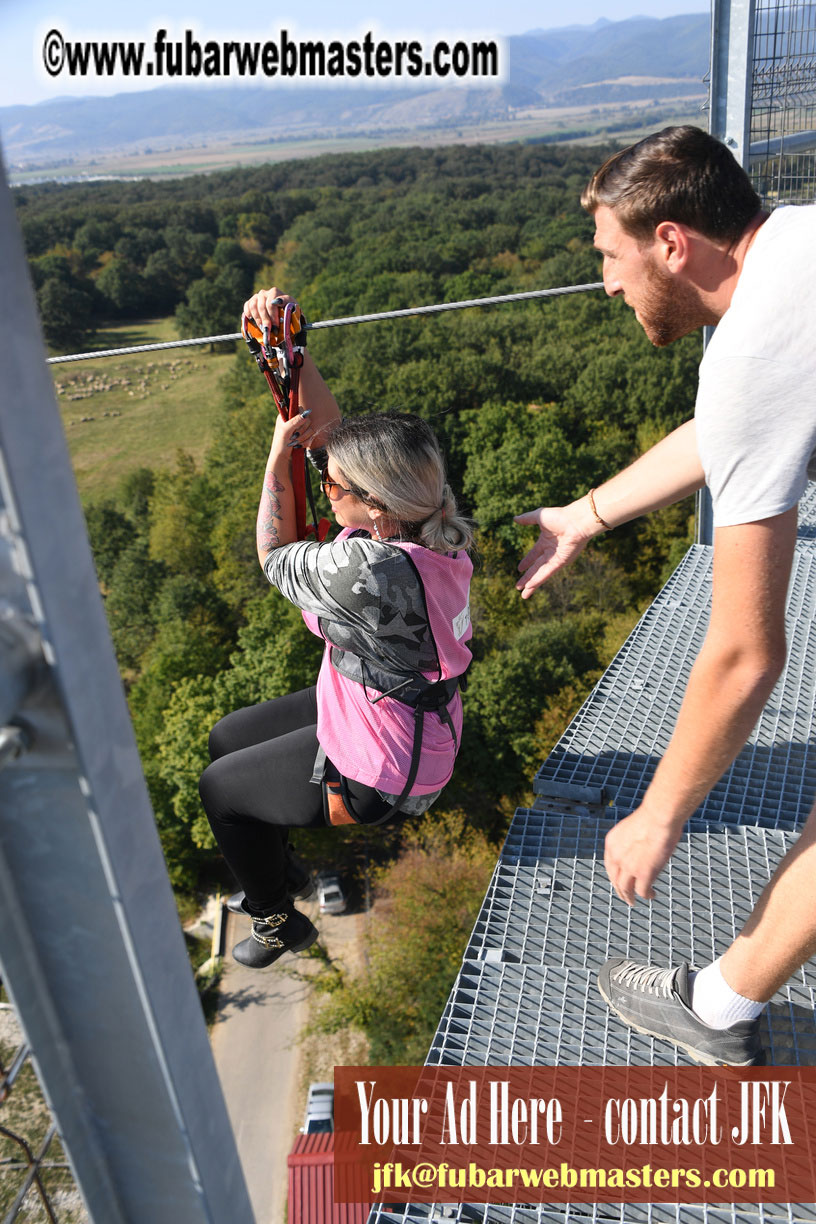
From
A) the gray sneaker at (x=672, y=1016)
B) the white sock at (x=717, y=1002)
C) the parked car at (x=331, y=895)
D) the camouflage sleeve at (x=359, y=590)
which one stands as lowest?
the parked car at (x=331, y=895)

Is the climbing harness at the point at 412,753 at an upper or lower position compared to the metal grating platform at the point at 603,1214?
upper

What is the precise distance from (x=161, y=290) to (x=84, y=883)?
242 ft

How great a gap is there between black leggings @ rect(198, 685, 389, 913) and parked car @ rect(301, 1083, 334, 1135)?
13994mm

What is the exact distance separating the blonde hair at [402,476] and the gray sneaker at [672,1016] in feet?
4.89

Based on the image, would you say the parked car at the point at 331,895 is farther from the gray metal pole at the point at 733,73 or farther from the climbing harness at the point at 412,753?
the climbing harness at the point at 412,753

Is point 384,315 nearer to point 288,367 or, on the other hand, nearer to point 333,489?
point 288,367

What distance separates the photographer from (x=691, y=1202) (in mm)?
2580

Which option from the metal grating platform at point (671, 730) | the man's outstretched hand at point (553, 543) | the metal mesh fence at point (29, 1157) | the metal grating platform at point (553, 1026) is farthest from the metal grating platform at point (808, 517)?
the metal mesh fence at point (29, 1157)

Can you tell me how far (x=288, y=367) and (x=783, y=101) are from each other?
3971 millimetres

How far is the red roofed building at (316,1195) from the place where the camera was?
39.4 ft

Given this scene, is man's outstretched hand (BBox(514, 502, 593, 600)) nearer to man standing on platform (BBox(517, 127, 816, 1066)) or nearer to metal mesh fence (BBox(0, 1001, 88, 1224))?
man standing on platform (BBox(517, 127, 816, 1066))

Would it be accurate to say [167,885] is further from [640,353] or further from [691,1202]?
[640,353]

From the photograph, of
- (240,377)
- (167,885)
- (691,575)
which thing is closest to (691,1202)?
(167,885)

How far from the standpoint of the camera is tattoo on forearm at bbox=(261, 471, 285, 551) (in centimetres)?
280
